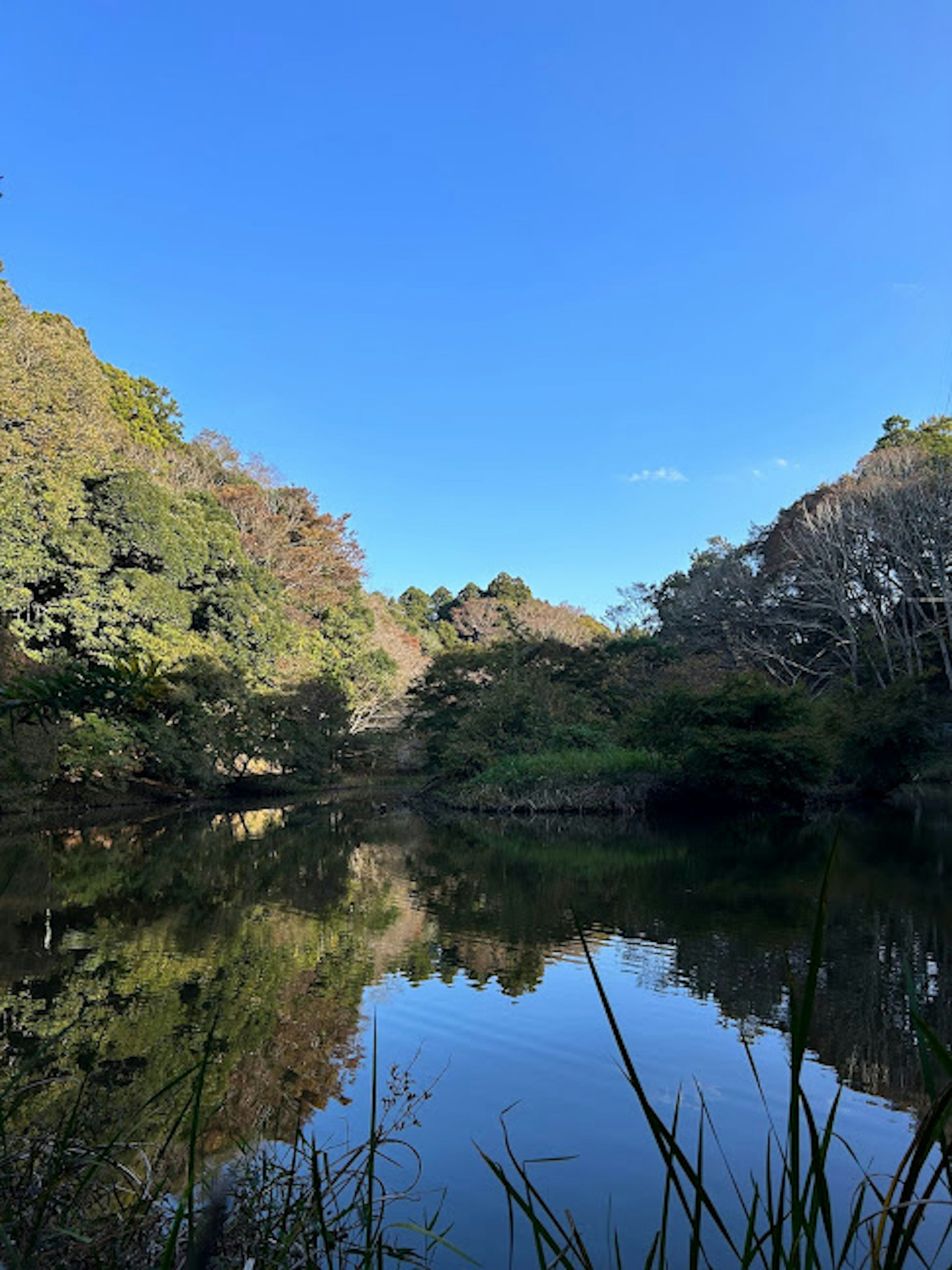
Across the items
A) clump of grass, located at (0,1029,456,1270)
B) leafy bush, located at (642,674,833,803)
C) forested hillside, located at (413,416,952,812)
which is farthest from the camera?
forested hillside, located at (413,416,952,812)

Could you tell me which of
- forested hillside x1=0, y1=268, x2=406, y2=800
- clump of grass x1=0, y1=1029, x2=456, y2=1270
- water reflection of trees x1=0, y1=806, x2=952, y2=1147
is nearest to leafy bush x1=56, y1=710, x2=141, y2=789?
forested hillside x1=0, y1=268, x2=406, y2=800

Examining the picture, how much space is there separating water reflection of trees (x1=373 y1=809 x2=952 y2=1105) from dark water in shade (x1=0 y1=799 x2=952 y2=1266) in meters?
0.04

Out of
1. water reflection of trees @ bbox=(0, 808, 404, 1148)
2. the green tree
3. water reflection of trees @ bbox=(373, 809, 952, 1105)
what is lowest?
water reflection of trees @ bbox=(373, 809, 952, 1105)

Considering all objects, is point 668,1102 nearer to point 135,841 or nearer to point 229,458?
point 135,841

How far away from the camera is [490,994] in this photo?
20.2 feet

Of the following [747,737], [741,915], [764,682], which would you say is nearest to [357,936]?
[741,915]

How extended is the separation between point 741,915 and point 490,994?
11.2ft

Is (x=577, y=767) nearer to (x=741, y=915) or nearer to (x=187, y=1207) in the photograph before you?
(x=741, y=915)

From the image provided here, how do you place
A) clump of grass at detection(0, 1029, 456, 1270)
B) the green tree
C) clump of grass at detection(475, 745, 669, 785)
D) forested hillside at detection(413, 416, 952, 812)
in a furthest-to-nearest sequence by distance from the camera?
the green tree
clump of grass at detection(475, 745, 669, 785)
forested hillside at detection(413, 416, 952, 812)
clump of grass at detection(0, 1029, 456, 1270)

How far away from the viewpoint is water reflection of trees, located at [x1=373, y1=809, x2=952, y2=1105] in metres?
5.53

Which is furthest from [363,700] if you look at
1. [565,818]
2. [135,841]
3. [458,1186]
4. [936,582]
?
[458,1186]

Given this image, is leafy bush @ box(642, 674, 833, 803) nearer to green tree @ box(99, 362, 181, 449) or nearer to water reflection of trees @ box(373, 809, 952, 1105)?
water reflection of trees @ box(373, 809, 952, 1105)

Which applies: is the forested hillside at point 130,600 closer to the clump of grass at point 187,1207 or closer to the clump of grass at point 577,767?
the clump of grass at point 577,767

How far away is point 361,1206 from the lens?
179cm
